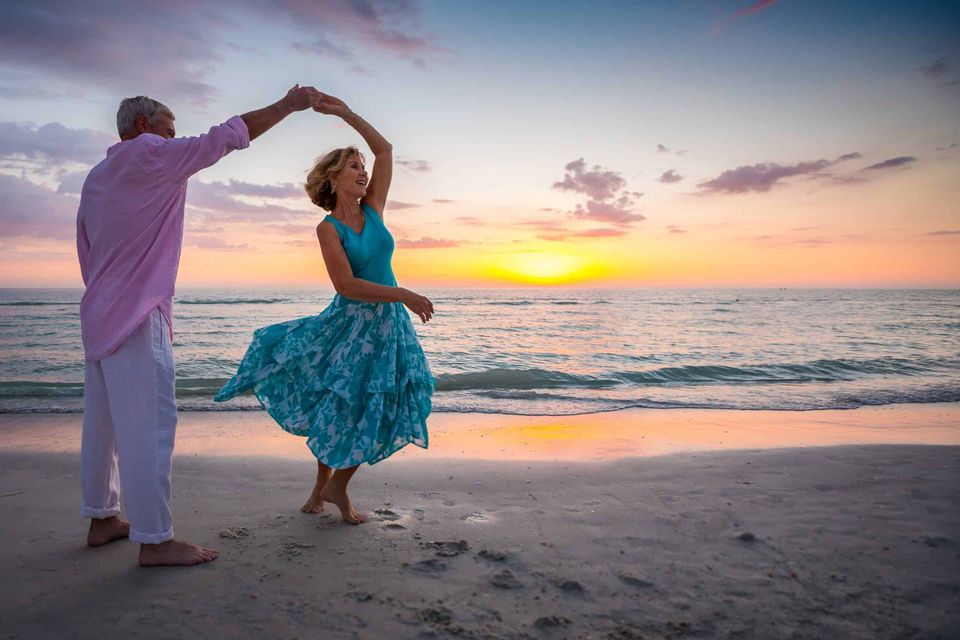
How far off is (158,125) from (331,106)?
96cm

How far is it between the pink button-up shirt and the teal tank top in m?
0.87

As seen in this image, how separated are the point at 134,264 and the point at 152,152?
0.56 metres

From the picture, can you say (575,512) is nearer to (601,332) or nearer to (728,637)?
(728,637)

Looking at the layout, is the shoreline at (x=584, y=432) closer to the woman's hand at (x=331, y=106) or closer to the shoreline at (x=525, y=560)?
the shoreline at (x=525, y=560)

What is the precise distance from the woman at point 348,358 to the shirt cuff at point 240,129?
2.29ft

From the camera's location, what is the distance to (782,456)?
523cm

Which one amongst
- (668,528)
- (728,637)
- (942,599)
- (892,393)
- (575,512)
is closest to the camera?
(728,637)

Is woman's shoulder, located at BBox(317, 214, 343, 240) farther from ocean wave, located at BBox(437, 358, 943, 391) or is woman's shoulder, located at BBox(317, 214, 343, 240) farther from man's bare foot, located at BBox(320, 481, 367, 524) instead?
ocean wave, located at BBox(437, 358, 943, 391)

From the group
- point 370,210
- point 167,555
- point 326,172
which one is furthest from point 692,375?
point 167,555

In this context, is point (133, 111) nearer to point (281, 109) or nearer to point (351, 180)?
point (281, 109)

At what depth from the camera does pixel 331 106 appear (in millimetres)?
3404

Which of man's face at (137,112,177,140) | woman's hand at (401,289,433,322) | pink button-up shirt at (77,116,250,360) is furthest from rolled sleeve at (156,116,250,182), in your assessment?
woman's hand at (401,289,433,322)

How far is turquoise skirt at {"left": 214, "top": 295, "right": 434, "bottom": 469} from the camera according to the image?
135 inches

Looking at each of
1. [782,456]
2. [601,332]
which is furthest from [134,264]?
[601,332]
